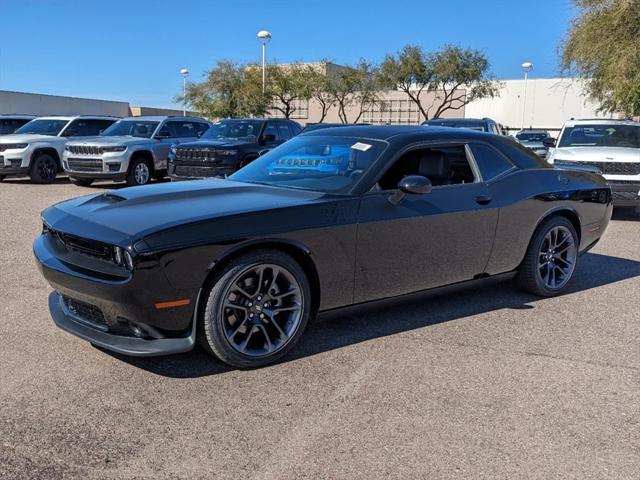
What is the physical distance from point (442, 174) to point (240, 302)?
7.19ft

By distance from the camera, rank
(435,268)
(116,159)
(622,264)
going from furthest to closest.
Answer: (116,159)
(622,264)
(435,268)

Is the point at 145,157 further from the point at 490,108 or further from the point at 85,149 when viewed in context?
the point at 490,108

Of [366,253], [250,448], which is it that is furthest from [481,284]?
[250,448]

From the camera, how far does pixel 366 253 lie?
14.0 feet

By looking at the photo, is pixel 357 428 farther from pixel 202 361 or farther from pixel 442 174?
pixel 442 174

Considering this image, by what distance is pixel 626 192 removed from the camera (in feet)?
34.7

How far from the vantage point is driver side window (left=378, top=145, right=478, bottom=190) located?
4.68m

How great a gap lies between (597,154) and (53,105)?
4932cm

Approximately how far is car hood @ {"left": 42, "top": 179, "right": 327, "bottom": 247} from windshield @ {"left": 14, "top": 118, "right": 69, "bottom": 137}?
43.1 ft

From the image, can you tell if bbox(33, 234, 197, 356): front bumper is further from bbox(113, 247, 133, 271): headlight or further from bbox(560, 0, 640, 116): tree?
bbox(560, 0, 640, 116): tree

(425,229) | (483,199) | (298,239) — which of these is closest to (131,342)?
(298,239)

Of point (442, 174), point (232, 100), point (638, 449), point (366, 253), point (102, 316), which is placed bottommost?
point (638, 449)

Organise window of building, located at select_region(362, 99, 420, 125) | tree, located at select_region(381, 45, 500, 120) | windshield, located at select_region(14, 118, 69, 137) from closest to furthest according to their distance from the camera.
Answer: windshield, located at select_region(14, 118, 69, 137), tree, located at select_region(381, 45, 500, 120), window of building, located at select_region(362, 99, 420, 125)

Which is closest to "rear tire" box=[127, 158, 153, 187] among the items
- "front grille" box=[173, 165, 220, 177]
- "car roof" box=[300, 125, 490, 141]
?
"front grille" box=[173, 165, 220, 177]
